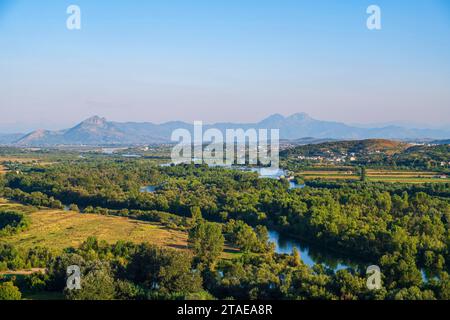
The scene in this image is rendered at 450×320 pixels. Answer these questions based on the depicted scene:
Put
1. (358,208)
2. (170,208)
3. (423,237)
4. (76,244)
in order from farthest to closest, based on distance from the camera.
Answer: (170,208)
(358,208)
(76,244)
(423,237)

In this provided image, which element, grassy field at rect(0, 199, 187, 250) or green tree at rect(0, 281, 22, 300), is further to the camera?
grassy field at rect(0, 199, 187, 250)

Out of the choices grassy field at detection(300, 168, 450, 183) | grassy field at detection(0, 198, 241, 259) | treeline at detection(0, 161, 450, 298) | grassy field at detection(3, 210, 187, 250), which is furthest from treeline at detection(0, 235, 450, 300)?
grassy field at detection(300, 168, 450, 183)

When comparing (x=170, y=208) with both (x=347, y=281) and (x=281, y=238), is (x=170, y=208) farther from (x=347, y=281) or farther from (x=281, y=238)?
(x=347, y=281)

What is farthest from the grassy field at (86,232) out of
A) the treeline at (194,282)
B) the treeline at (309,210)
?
the treeline at (194,282)

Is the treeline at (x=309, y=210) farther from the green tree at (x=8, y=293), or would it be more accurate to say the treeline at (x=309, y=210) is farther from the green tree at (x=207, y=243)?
the green tree at (x=8, y=293)

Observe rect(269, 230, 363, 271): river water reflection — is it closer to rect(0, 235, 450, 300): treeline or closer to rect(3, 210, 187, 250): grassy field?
rect(0, 235, 450, 300): treeline

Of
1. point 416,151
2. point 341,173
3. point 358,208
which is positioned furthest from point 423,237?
point 416,151

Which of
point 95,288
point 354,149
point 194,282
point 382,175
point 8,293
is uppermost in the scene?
point 354,149

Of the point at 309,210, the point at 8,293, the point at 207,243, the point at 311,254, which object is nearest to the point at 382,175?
the point at 309,210

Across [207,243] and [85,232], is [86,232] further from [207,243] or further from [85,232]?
[207,243]

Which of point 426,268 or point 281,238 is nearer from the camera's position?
point 426,268
